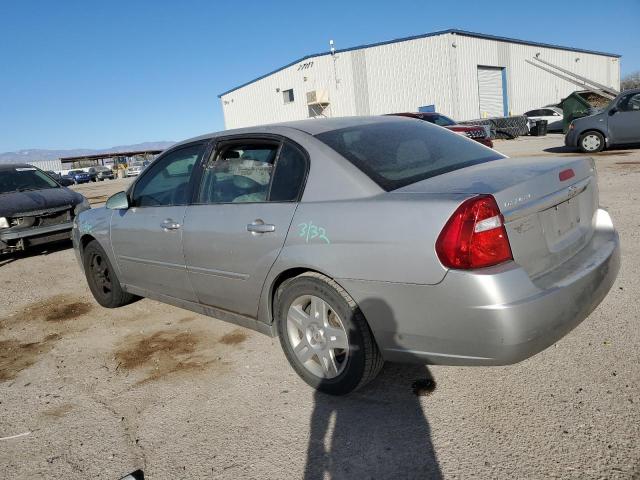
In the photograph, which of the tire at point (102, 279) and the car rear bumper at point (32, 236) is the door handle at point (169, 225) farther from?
the car rear bumper at point (32, 236)

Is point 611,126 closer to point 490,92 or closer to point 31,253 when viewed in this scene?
point 31,253

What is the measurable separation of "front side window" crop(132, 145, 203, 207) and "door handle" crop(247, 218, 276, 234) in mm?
855

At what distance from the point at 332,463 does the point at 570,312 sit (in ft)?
4.34

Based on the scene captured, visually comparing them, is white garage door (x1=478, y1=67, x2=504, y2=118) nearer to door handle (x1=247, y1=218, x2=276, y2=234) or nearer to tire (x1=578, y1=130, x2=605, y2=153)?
tire (x1=578, y1=130, x2=605, y2=153)

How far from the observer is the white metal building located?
3312cm

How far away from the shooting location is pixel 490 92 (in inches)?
1412

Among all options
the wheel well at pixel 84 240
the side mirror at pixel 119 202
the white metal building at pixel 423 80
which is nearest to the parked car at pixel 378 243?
the side mirror at pixel 119 202

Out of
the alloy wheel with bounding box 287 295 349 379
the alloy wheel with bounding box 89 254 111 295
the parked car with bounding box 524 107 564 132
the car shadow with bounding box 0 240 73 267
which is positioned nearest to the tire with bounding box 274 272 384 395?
the alloy wheel with bounding box 287 295 349 379

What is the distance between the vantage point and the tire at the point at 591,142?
13516 millimetres

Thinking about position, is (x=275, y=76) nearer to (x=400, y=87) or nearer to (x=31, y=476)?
(x=400, y=87)

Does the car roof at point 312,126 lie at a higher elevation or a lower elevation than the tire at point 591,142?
higher

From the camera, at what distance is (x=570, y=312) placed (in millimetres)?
2375

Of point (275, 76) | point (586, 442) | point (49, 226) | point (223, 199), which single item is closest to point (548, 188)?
point (586, 442)

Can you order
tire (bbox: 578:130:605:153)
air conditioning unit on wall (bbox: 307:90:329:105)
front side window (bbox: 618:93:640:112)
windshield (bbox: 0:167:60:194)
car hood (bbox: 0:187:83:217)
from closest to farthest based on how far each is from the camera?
car hood (bbox: 0:187:83:217)
windshield (bbox: 0:167:60:194)
front side window (bbox: 618:93:640:112)
tire (bbox: 578:130:605:153)
air conditioning unit on wall (bbox: 307:90:329:105)
